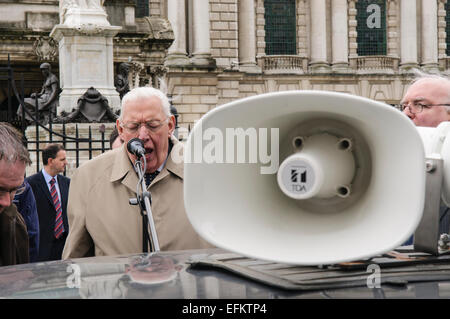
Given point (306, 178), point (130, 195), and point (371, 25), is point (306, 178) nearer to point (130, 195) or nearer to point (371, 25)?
point (130, 195)

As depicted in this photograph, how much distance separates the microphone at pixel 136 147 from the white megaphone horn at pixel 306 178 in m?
1.43

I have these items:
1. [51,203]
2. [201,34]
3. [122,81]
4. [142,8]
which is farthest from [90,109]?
[142,8]

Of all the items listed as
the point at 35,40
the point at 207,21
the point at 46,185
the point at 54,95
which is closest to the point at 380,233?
the point at 46,185

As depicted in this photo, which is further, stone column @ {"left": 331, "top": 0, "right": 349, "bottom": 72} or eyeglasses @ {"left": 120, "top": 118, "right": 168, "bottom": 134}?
stone column @ {"left": 331, "top": 0, "right": 349, "bottom": 72}

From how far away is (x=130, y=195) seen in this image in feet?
12.3

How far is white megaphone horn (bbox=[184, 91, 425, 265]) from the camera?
70.4 inches

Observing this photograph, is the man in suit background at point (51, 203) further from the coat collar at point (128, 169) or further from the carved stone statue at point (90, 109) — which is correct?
the coat collar at point (128, 169)

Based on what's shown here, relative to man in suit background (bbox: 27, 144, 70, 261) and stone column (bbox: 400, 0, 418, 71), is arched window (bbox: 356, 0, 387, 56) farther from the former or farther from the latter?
man in suit background (bbox: 27, 144, 70, 261)

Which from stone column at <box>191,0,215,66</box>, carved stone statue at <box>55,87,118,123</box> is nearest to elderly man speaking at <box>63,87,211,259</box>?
carved stone statue at <box>55,87,118,123</box>

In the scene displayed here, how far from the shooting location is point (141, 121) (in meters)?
3.89

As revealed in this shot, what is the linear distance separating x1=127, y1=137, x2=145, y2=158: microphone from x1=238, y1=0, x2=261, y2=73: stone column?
31.6 metres

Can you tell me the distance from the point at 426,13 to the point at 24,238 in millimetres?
36433

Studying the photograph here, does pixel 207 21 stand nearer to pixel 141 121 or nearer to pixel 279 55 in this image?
pixel 279 55

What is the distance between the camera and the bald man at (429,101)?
4.29 m
